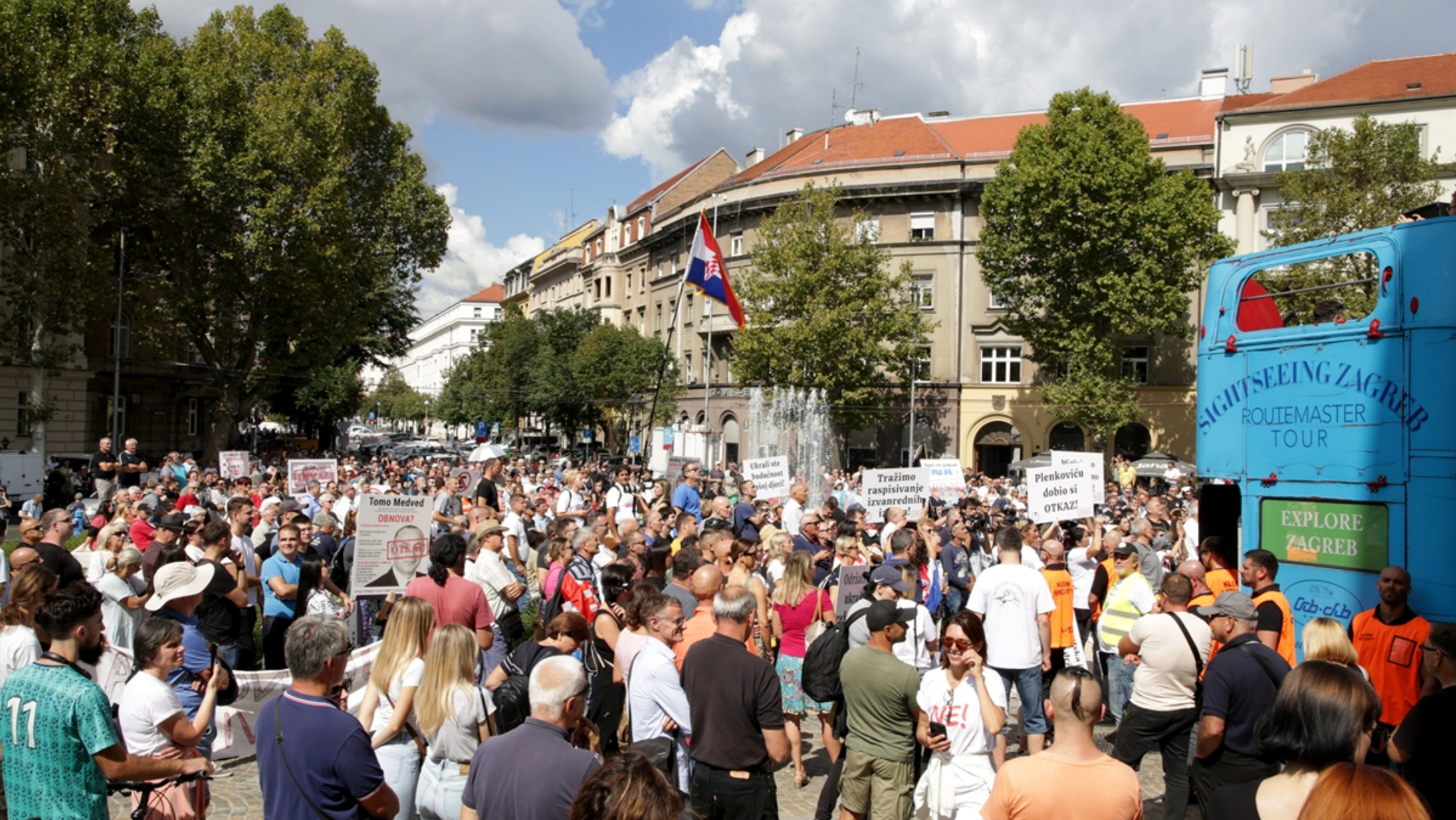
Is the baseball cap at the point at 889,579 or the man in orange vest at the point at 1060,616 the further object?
the man in orange vest at the point at 1060,616

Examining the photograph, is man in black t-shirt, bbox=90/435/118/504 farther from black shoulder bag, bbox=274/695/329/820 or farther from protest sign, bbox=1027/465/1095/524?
black shoulder bag, bbox=274/695/329/820

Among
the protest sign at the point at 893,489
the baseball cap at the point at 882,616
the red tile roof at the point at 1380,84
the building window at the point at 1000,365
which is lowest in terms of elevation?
the baseball cap at the point at 882,616

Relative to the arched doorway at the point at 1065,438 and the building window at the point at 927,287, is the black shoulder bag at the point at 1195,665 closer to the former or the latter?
the arched doorway at the point at 1065,438

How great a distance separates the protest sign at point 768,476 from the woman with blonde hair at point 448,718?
11329 mm

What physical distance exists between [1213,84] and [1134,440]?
59.8 ft

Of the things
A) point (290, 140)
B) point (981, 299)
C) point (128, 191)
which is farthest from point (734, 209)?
point (128, 191)

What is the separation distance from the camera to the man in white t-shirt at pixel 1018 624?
25.0 ft

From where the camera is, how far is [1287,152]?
39656 mm

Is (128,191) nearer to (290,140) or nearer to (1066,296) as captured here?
(290,140)

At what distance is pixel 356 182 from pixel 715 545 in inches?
1375

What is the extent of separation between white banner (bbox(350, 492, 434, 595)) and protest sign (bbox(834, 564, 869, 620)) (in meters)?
3.84

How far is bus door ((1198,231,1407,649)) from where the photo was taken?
6609 mm

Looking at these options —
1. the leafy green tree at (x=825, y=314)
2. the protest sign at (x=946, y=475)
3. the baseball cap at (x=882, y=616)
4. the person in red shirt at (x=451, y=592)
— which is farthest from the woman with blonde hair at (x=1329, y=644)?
the leafy green tree at (x=825, y=314)

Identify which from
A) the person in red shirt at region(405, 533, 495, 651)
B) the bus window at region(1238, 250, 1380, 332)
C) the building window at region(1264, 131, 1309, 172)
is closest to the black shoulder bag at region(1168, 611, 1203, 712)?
the bus window at region(1238, 250, 1380, 332)
